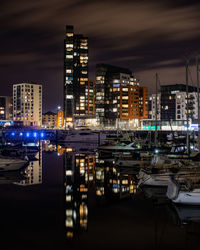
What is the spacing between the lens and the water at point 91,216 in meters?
15.9

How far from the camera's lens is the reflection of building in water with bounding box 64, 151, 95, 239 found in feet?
60.4

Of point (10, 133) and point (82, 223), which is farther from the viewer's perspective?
point (10, 133)

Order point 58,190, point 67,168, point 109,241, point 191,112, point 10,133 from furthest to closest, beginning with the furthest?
point 191,112
point 10,133
point 67,168
point 58,190
point 109,241

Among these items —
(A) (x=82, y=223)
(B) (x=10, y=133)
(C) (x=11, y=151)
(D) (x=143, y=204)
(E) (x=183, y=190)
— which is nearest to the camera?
(A) (x=82, y=223)

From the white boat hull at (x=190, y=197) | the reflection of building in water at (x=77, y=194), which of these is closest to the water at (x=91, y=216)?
the reflection of building in water at (x=77, y=194)

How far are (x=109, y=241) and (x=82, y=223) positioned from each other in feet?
10.4

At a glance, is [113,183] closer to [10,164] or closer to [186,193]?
[186,193]

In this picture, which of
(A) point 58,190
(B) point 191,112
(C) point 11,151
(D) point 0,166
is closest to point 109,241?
(A) point 58,190

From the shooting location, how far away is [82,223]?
1873 cm

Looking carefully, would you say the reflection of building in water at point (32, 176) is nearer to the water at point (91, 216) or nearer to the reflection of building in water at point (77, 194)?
the water at point (91, 216)

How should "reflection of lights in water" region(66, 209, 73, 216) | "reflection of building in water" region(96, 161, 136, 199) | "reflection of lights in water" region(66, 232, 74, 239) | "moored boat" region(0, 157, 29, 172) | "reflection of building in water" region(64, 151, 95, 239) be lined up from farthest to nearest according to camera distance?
1. "moored boat" region(0, 157, 29, 172)
2. "reflection of building in water" region(96, 161, 136, 199)
3. "reflection of lights in water" region(66, 209, 73, 216)
4. "reflection of building in water" region(64, 151, 95, 239)
5. "reflection of lights in water" region(66, 232, 74, 239)

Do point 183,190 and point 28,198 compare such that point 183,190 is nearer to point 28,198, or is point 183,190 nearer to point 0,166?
point 28,198

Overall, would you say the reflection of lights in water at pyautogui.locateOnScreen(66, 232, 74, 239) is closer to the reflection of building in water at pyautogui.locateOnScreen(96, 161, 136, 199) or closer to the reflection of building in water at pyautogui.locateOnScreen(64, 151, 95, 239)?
the reflection of building in water at pyautogui.locateOnScreen(64, 151, 95, 239)

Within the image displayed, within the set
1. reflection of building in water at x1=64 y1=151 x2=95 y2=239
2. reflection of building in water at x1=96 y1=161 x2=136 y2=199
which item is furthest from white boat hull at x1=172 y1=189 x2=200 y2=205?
reflection of building in water at x1=64 y1=151 x2=95 y2=239
